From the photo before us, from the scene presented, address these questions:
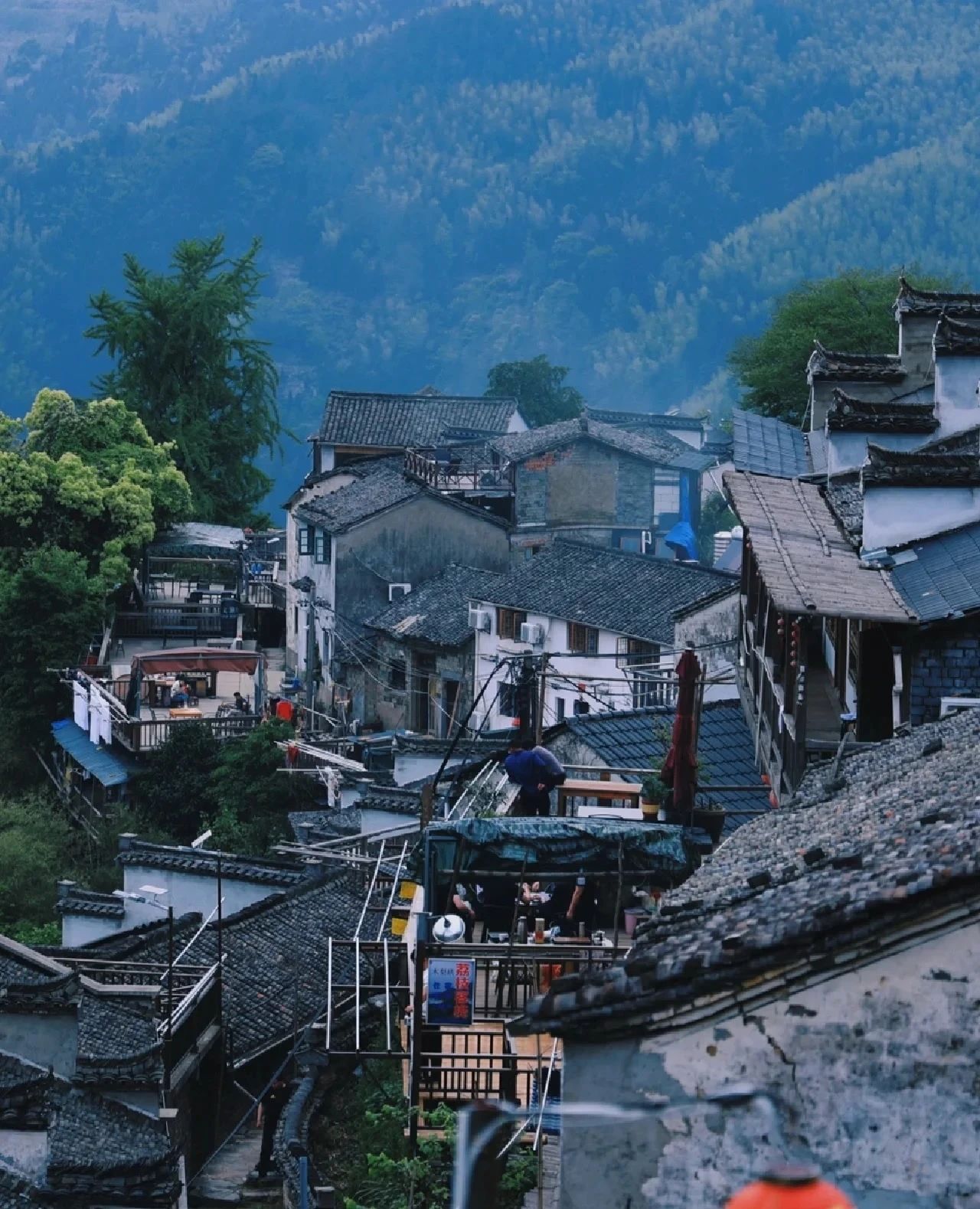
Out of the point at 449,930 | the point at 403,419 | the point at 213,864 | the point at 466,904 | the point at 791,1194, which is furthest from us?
the point at 403,419

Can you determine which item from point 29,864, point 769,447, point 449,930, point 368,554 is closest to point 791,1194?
point 449,930

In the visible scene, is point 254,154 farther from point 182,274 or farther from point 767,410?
point 767,410

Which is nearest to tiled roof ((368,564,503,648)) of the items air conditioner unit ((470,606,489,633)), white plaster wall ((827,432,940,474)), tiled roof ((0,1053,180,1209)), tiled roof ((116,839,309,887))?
air conditioner unit ((470,606,489,633))

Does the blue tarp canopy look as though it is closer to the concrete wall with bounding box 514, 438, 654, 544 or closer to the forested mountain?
the concrete wall with bounding box 514, 438, 654, 544

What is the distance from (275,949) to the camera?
26.6 m

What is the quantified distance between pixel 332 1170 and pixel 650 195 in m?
144

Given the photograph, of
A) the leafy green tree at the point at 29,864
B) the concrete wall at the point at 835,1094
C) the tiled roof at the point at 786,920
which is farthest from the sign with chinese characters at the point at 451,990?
the leafy green tree at the point at 29,864

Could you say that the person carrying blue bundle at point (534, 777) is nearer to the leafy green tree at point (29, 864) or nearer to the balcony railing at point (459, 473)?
the leafy green tree at point (29, 864)

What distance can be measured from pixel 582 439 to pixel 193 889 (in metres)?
26.6

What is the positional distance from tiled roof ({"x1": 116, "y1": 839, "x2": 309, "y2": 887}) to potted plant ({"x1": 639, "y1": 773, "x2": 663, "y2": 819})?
1117 centimetres

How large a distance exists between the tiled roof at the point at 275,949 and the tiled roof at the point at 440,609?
15.3 m

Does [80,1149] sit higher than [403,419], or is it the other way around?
[403,419]

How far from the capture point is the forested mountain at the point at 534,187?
135875mm

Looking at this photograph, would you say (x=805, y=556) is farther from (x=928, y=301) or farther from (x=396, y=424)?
(x=396, y=424)
